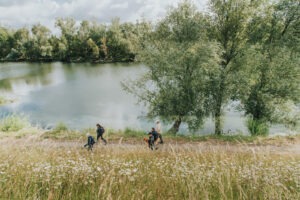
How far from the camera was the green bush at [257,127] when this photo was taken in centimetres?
1830

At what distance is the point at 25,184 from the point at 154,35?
19.7 metres

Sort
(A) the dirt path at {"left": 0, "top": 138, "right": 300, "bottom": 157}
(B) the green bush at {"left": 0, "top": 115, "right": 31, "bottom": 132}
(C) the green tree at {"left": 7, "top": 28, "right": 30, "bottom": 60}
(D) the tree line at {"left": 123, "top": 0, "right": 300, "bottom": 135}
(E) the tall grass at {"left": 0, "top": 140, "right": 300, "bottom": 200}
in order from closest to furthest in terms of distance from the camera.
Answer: (E) the tall grass at {"left": 0, "top": 140, "right": 300, "bottom": 200} < (A) the dirt path at {"left": 0, "top": 138, "right": 300, "bottom": 157} < (D) the tree line at {"left": 123, "top": 0, "right": 300, "bottom": 135} < (B) the green bush at {"left": 0, "top": 115, "right": 31, "bottom": 132} < (C) the green tree at {"left": 7, "top": 28, "right": 30, "bottom": 60}

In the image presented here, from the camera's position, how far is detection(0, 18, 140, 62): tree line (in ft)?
293

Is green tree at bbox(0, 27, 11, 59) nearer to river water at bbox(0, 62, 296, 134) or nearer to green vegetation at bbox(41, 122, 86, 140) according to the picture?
river water at bbox(0, 62, 296, 134)

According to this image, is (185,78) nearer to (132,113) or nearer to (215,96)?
(215,96)

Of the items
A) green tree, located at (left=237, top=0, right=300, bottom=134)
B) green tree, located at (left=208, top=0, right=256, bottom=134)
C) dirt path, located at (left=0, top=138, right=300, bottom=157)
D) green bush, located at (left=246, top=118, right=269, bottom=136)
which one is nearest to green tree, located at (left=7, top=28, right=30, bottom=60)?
green tree, located at (left=208, top=0, right=256, bottom=134)

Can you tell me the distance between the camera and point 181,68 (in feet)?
60.9

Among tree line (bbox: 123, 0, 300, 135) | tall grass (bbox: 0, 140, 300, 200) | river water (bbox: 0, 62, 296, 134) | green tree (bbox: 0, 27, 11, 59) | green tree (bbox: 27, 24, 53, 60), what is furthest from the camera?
green tree (bbox: 0, 27, 11, 59)

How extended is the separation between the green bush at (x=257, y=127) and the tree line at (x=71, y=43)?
227ft

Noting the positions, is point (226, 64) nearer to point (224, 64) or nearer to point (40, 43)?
point (224, 64)

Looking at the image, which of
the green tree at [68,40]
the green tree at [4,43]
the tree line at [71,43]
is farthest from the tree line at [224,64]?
the green tree at [4,43]

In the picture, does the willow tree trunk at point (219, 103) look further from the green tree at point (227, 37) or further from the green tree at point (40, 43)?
the green tree at point (40, 43)

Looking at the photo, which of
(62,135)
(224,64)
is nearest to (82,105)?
(62,135)

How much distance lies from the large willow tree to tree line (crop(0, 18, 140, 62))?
2565 inches
